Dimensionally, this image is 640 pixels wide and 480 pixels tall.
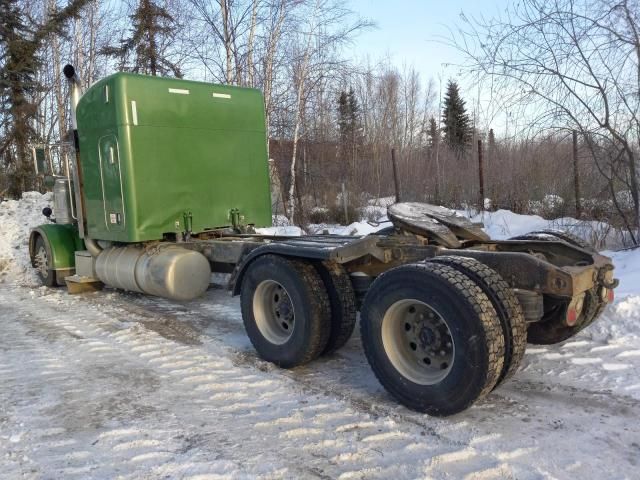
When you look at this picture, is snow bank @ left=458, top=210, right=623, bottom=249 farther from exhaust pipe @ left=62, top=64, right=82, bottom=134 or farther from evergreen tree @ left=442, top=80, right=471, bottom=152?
evergreen tree @ left=442, top=80, right=471, bottom=152

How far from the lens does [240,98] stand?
8086 millimetres

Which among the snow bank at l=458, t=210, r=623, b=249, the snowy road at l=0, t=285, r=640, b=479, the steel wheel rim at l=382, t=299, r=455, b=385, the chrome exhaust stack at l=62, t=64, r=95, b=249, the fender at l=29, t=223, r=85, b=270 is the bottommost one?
the snowy road at l=0, t=285, r=640, b=479

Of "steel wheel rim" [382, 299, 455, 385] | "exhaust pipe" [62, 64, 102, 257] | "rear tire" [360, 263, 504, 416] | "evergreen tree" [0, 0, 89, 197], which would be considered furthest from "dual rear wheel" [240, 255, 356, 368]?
"evergreen tree" [0, 0, 89, 197]

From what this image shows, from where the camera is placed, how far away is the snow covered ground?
3.15 meters

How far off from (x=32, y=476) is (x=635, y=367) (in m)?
4.36

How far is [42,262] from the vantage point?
9688 millimetres

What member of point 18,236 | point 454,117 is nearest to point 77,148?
point 18,236

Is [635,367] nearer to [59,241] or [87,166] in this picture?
[87,166]

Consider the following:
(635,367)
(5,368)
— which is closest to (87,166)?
(5,368)

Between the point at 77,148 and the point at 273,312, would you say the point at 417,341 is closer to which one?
the point at 273,312

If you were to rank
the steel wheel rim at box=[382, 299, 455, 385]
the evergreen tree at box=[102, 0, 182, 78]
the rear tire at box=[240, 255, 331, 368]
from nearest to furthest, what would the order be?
1. the steel wheel rim at box=[382, 299, 455, 385]
2. the rear tire at box=[240, 255, 331, 368]
3. the evergreen tree at box=[102, 0, 182, 78]

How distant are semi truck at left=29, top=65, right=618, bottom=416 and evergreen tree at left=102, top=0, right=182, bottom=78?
42.1ft

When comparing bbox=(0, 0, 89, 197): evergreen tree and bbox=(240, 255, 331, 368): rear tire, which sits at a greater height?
bbox=(0, 0, 89, 197): evergreen tree

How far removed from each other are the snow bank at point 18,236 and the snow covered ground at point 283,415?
5.28 meters
